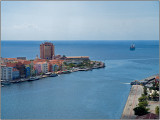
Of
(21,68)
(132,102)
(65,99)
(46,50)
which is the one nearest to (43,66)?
(21,68)

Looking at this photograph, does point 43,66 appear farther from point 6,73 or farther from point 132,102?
point 132,102

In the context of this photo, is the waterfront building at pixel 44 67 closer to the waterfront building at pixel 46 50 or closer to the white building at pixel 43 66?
the white building at pixel 43 66

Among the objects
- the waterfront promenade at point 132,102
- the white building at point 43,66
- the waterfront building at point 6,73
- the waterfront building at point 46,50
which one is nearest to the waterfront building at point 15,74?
the waterfront building at point 6,73

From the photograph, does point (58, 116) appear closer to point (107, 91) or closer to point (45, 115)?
point (45, 115)

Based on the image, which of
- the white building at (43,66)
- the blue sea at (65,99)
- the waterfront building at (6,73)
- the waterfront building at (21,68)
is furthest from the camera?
the white building at (43,66)

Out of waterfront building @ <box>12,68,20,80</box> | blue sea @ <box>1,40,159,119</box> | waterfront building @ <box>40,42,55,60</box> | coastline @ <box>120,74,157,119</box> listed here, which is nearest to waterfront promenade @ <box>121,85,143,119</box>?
coastline @ <box>120,74,157,119</box>

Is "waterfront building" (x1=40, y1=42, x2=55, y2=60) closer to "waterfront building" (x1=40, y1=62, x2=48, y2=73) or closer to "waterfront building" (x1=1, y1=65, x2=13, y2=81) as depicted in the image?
"waterfront building" (x1=40, y1=62, x2=48, y2=73)

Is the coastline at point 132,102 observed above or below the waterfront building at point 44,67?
below

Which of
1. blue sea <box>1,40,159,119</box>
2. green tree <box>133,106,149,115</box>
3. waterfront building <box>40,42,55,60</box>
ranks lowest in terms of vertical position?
blue sea <box>1,40,159,119</box>
